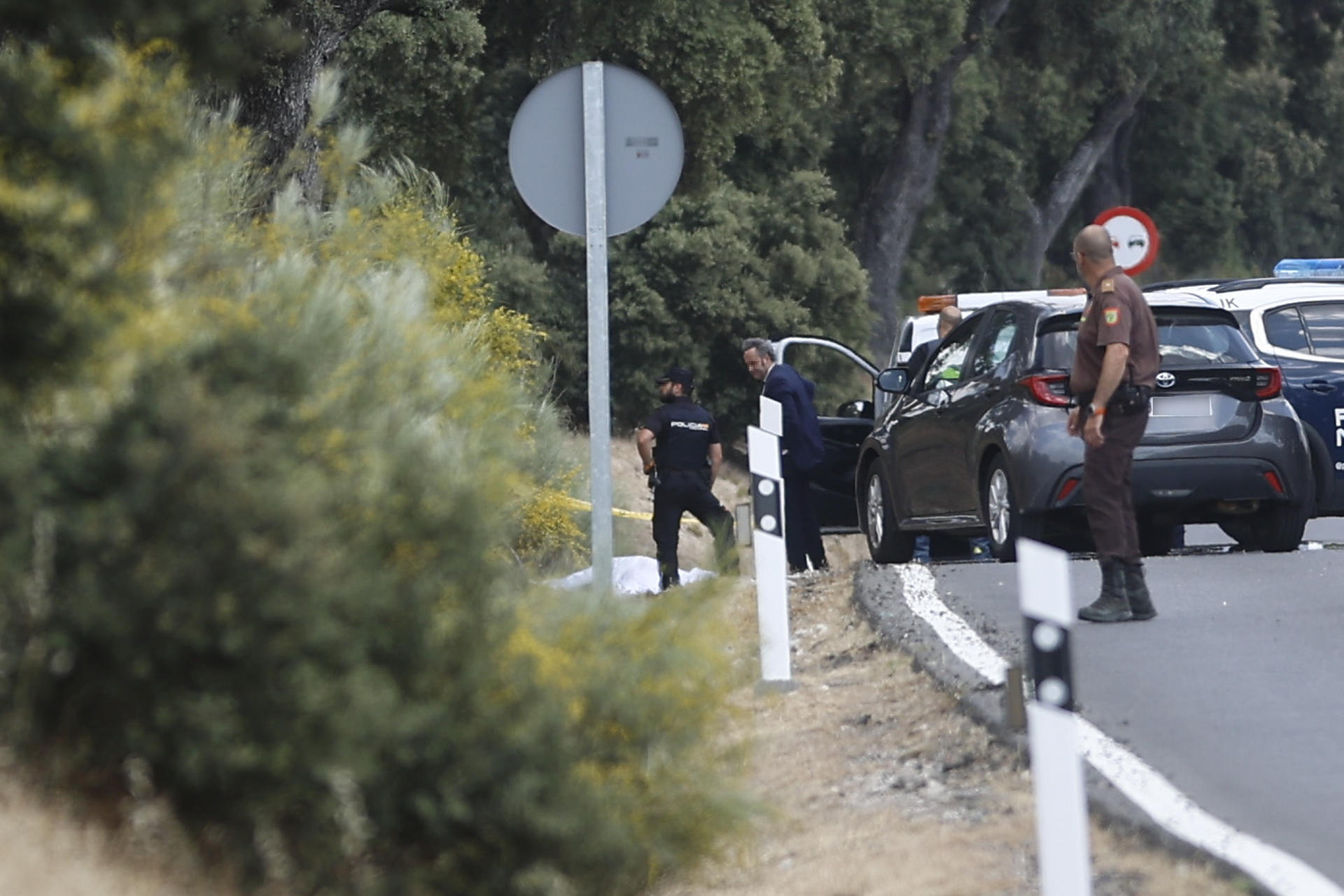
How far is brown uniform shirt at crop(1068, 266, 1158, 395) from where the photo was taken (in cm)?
1002

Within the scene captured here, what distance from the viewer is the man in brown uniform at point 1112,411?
32.9 feet

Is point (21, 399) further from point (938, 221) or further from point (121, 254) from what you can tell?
point (938, 221)

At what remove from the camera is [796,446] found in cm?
1484

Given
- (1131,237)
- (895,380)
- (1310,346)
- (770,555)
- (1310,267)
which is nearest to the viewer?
(770,555)

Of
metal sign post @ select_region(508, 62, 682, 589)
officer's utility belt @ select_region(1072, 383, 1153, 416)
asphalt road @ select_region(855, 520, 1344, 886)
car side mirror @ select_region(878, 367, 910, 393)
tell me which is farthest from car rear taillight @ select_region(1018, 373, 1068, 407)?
metal sign post @ select_region(508, 62, 682, 589)

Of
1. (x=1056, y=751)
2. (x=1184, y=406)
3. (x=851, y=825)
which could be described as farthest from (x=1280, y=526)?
(x=1056, y=751)

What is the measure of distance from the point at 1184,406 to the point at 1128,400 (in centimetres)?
237

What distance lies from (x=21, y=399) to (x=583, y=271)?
2699 cm

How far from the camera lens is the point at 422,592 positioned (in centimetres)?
482

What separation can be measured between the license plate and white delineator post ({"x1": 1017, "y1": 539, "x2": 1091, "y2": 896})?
737 cm

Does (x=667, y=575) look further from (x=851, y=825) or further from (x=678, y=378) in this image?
(x=851, y=825)

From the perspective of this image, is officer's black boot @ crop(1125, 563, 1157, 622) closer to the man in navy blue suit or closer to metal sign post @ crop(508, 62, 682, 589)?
metal sign post @ crop(508, 62, 682, 589)

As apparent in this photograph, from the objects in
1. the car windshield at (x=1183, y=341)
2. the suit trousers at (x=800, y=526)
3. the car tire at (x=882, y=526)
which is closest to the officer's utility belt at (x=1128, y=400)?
the car windshield at (x=1183, y=341)

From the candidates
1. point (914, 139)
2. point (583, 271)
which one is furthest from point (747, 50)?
point (914, 139)
